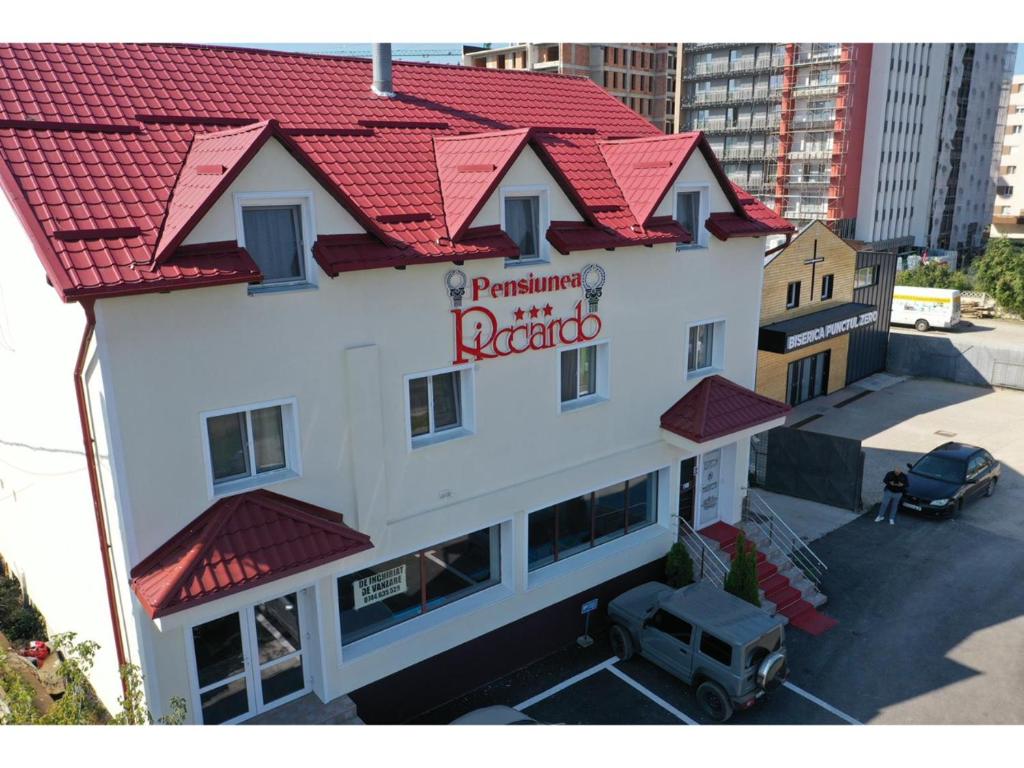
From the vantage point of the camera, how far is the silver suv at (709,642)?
1351cm

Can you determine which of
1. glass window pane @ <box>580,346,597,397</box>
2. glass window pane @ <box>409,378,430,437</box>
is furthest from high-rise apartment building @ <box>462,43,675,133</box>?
glass window pane @ <box>409,378,430,437</box>

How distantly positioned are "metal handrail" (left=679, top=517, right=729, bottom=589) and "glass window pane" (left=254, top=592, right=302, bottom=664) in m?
8.82

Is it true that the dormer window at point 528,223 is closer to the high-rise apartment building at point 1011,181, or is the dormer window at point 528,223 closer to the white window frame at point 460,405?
the white window frame at point 460,405

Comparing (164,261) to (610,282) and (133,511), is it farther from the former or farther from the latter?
(610,282)

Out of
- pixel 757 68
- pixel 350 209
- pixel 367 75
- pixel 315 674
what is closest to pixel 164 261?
pixel 350 209

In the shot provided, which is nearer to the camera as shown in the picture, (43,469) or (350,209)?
(350,209)

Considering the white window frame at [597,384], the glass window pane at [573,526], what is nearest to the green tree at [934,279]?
the white window frame at [597,384]

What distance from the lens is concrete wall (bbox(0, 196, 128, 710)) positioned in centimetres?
1127

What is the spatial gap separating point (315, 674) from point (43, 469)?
19.1ft

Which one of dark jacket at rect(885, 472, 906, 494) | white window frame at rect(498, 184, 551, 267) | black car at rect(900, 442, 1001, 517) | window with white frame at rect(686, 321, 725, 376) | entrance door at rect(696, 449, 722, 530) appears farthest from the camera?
black car at rect(900, 442, 1001, 517)

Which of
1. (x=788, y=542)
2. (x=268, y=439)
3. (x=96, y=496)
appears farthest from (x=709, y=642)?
(x=96, y=496)

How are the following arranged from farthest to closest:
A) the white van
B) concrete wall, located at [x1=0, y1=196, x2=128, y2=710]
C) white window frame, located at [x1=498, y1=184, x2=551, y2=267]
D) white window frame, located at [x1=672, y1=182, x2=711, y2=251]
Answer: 1. the white van
2. white window frame, located at [x1=672, y1=182, x2=711, y2=251]
3. white window frame, located at [x1=498, y1=184, x2=551, y2=267]
4. concrete wall, located at [x1=0, y1=196, x2=128, y2=710]

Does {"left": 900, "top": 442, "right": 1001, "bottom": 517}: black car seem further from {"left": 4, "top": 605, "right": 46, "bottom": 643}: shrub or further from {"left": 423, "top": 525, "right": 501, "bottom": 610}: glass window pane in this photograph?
{"left": 4, "top": 605, "right": 46, "bottom": 643}: shrub

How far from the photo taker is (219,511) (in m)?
10.9
